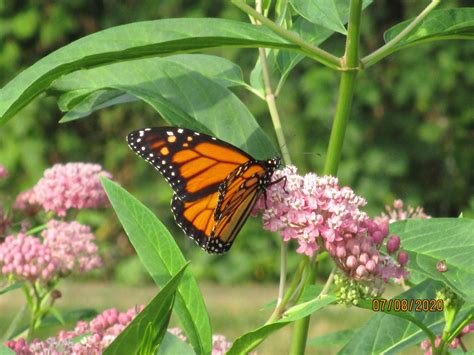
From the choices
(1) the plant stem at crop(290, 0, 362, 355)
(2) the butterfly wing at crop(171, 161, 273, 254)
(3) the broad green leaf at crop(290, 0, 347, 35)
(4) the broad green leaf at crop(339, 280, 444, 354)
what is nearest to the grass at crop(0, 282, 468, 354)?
(2) the butterfly wing at crop(171, 161, 273, 254)

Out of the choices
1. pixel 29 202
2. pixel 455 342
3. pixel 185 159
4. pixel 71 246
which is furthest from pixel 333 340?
pixel 29 202

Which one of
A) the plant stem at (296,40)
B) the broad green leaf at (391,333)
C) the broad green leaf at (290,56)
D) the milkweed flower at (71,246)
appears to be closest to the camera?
the plant stem at (296,40)

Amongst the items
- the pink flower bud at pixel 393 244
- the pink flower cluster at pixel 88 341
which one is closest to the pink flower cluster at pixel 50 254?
the pink flower cluster at pixel 88 341

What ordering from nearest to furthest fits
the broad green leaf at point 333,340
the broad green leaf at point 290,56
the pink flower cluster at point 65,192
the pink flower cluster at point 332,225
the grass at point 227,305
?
1. the pink flower cluster at point 332,225
2. the broad green leaf at point 290,56
3. the broad green leaf at point 333,340
4. the pink flower cluster at point 65,192
5. the grass at point 227,305

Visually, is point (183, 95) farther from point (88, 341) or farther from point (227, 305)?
point (227, 305)

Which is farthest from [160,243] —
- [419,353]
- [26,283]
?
[419,353]

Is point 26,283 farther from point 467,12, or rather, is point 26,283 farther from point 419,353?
point 419,353

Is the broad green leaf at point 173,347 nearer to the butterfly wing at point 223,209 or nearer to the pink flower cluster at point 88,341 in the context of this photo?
the pink flower cluster at point 88,341
